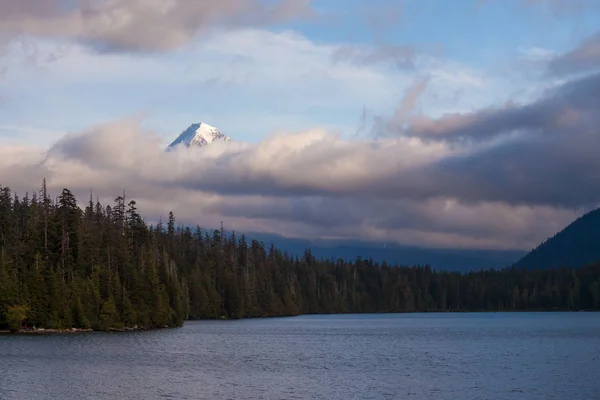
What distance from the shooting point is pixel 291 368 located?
314 feet

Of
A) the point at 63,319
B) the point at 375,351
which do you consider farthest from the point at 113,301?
the point at 375,351

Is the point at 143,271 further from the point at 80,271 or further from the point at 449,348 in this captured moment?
the point at 449,348

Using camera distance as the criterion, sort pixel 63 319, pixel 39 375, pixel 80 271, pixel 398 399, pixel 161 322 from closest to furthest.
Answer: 1. pixel 398 399
2. pixel 39 375
3. pixel 63 319
4. pixel 80 271
5. pixel 161 322

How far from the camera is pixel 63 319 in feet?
499

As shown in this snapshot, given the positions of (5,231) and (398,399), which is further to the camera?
(5,231)

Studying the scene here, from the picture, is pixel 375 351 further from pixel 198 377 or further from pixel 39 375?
pixel 39 375

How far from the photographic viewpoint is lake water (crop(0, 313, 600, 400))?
7375 cm

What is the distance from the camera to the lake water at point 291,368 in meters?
73.8

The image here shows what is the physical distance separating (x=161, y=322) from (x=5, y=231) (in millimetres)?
44053

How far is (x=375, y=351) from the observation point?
123812mm

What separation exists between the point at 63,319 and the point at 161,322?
94.7 ft

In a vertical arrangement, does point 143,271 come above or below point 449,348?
above

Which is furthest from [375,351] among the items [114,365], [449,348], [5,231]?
[5,231]

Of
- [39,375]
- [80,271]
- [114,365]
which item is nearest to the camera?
[39,375]
